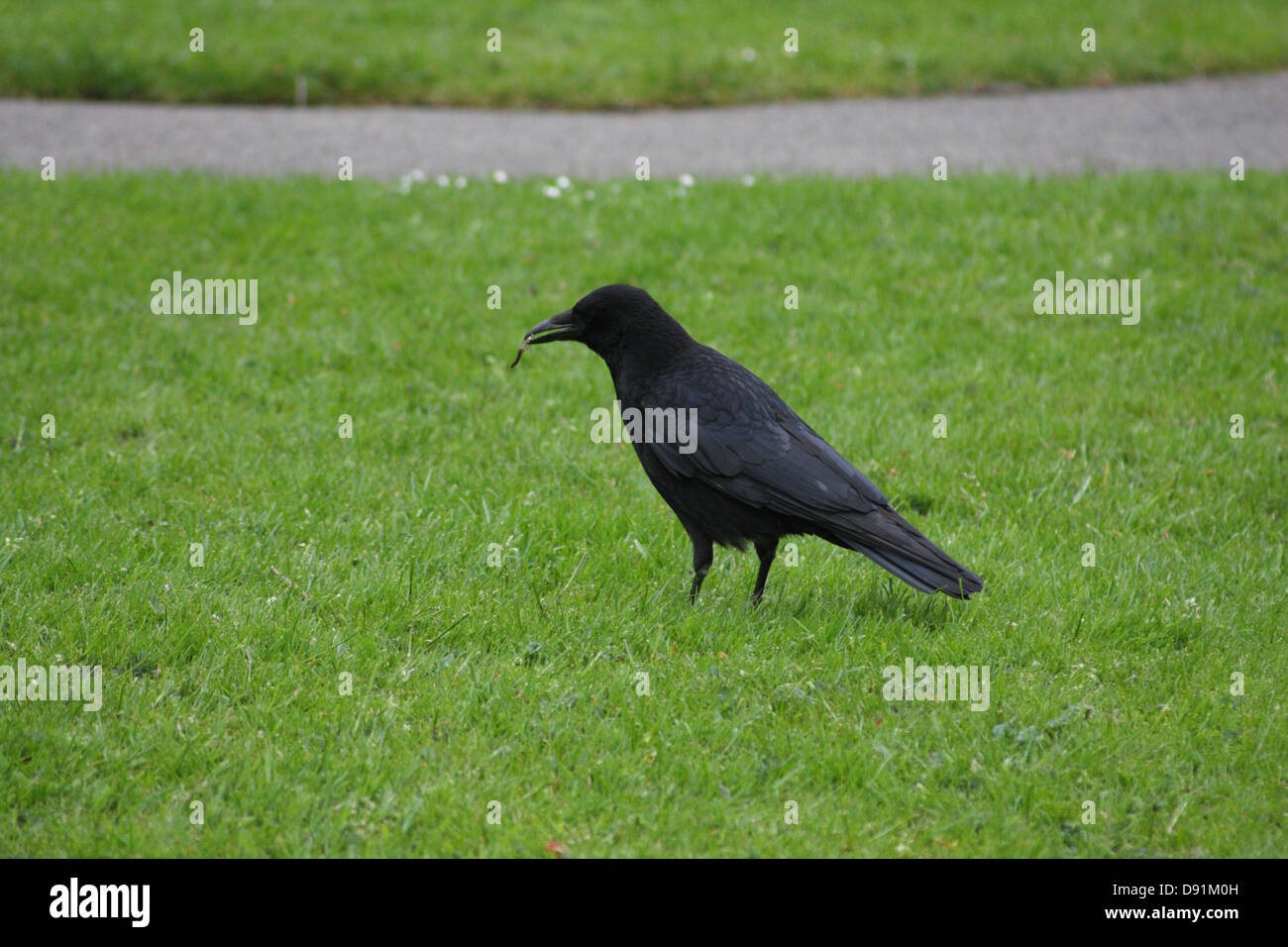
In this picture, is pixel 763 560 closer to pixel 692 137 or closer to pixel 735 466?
pixel 735 466

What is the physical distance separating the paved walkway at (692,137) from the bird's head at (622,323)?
536 centimetres

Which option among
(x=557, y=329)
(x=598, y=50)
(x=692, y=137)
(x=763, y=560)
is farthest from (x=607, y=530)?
(x=598, y=50)

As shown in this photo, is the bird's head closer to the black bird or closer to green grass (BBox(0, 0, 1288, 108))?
the black bird

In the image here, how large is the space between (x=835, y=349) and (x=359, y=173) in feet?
16.0

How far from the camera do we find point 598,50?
13086mm

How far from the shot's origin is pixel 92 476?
6.07m

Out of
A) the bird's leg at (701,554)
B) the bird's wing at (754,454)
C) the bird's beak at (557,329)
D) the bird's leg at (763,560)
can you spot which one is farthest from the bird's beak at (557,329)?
the bird's leg at (763,560)

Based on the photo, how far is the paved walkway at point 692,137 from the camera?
35.6ft

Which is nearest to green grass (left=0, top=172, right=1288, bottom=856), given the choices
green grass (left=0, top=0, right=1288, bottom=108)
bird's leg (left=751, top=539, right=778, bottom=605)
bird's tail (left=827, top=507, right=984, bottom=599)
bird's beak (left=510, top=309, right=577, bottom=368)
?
bird's leg (left=751, top=539, right=778, bottom=605)

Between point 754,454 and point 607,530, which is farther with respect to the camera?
point 607,530

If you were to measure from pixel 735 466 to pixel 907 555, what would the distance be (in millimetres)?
812

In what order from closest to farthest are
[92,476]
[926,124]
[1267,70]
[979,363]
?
[92,476], [979,363], [926,124], [1267,70]
